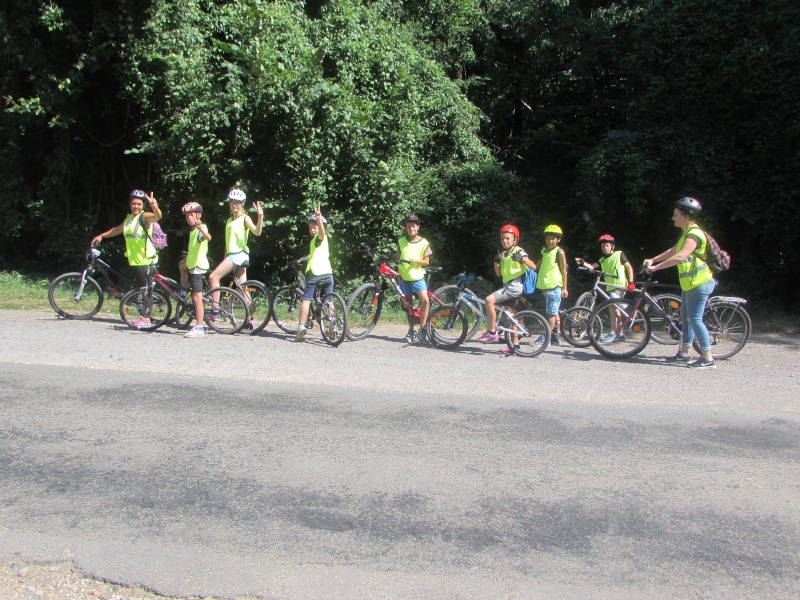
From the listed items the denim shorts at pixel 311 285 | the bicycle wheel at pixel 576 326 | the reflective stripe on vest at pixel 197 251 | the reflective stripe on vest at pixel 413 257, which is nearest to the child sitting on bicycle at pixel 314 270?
the denim shorts at pixel 311 285

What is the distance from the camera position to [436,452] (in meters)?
5.47

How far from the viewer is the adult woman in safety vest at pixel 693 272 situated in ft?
28.8

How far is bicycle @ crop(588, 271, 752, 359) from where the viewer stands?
9.35 meters

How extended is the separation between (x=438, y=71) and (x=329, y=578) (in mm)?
14757

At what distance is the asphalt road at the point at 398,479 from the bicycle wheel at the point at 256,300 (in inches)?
76.9

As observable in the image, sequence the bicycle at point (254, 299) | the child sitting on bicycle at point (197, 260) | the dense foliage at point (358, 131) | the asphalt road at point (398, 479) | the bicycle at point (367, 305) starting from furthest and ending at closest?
the dense foliage at point (358, 131)
the bicycle at point (254, 299)
the bicycle at point (367, 305)
the child sitting on bicycle at point (197, 260)
the asphalt road at point (398, 479)

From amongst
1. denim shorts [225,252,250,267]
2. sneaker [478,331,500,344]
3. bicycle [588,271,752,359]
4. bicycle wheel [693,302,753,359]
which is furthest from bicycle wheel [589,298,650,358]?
denim shorts [225,252,250,267]

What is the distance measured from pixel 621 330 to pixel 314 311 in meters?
4.18

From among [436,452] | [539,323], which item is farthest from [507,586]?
[539,323]

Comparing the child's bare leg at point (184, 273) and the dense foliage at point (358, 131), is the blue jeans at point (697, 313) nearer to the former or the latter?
A: the dense foliage at point (358, 131)

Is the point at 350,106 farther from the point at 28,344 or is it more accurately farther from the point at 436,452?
the point at 436,452

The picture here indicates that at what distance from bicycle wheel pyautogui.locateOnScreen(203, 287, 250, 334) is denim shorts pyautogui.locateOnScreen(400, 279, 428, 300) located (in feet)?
7.56

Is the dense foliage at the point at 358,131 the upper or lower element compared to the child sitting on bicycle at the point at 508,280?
upper

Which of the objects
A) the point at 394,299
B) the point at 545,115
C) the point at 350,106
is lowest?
the point at 394,299
